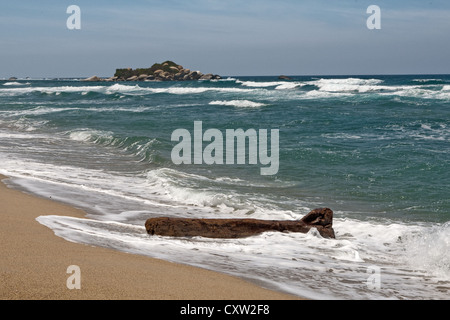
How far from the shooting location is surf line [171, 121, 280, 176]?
1434cm

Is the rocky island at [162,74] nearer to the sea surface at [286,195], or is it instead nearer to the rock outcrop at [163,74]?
the rock outcrop at [163,74]

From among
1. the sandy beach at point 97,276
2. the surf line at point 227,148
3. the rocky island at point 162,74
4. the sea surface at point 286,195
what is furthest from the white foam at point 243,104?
the rocky island at point 162,74

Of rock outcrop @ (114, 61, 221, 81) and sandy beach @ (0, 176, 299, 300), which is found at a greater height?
rock outcrop @ (114, 61, 221, 81)

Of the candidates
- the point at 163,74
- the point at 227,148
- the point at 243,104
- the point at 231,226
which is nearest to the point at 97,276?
the point at 231,226

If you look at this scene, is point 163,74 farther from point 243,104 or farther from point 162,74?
point 243,104

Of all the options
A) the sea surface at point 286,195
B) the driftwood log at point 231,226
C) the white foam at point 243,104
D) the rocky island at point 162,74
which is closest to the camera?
the sea surface at point 286,195

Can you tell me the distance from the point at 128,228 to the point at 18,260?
8.56 feet

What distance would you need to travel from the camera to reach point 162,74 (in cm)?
11694

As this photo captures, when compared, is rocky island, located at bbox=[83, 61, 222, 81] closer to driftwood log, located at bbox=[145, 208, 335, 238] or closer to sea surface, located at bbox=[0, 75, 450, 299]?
sea surface, located at bbox=[0, 75, 450, 299]

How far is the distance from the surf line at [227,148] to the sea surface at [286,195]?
1.03 feet

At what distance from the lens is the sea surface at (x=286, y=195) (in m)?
5.64

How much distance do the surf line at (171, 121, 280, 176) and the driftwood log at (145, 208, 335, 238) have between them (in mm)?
5392

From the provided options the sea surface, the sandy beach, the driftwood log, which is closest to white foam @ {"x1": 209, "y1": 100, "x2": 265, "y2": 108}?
the sea surface

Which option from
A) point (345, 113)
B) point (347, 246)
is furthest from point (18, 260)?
point (345, 113)
